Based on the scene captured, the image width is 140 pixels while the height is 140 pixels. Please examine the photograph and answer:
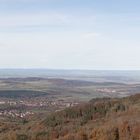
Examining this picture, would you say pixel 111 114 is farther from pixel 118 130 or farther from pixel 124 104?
pixel 118 130

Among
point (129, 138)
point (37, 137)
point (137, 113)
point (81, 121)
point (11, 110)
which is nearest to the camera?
point (129, 138)

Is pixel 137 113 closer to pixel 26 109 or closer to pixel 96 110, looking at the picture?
pixel 96 110

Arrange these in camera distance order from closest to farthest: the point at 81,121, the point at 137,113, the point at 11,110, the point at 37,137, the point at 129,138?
the point at 129,138, the point at 37,137, the point at 137,113, the point at 81,121, the point at 11,110

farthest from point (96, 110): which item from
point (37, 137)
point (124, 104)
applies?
point (37, 137)

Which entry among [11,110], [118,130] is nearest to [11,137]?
[118,130]

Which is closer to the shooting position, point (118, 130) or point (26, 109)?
point (118, 130)

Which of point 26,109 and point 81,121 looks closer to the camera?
Answer: point 81,121
